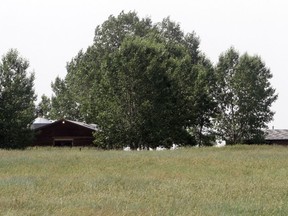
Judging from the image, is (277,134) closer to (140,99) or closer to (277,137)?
(277,137)

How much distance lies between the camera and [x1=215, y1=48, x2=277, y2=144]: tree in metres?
67.7

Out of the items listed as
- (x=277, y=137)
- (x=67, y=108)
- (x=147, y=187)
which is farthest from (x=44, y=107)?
(x=147, y=187)

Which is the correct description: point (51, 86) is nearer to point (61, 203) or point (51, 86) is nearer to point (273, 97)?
point (273, 97)

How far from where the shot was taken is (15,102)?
54.5m

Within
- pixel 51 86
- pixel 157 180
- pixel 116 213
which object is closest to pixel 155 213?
pixel 116 213

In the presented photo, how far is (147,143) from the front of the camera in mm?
54781

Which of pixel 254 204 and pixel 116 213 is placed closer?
pixel 116 213

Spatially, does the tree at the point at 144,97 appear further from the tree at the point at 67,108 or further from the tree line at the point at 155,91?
the tree at the point at 67,108

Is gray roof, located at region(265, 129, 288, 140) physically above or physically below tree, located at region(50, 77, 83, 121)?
below

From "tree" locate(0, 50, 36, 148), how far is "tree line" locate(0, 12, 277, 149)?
0.10m

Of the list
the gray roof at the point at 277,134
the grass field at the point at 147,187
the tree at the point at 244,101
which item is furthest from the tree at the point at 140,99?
the gray roof at the point at 277,134

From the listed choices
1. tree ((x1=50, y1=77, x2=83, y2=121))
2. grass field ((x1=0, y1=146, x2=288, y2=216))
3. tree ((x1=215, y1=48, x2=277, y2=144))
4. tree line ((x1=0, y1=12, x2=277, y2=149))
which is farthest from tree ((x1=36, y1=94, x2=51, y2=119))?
grass field ((x1=0, y1=146, x2=288, y2=216))

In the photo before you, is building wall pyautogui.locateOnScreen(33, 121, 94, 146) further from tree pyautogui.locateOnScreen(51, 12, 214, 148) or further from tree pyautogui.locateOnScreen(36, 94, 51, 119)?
tree pyautogui.locateOnScreen(36, 94, 51, 119)

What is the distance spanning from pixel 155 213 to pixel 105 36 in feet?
196
